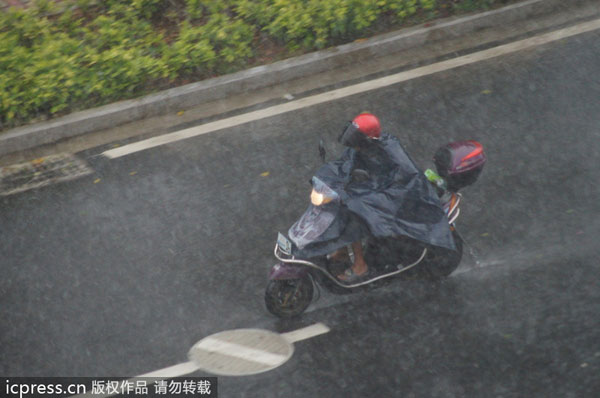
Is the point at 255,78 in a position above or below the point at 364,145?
below

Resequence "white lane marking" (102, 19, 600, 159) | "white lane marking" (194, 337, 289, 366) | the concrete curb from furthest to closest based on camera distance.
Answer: the concrete curb, "white lane marking" (102, 19, 600, 159), "white lane marking" (194, 337, 289, 366)

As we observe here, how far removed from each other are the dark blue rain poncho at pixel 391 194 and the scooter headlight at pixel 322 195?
0.13 metres

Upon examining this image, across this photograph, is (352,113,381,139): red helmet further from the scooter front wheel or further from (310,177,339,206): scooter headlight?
the scooter front wheel

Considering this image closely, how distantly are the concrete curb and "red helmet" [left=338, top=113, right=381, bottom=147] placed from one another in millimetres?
3738

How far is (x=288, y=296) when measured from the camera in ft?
19.6

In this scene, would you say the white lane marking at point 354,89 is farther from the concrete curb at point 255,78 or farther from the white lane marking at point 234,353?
the white lane marking at point 234,353

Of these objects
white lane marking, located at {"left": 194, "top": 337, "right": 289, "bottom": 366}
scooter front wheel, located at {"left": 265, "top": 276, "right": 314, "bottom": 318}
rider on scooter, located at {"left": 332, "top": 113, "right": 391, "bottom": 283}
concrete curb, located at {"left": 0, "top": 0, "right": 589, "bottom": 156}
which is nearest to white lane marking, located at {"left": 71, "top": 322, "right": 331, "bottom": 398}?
white lane marking, located at {"left": 194, "top": 337, "right": 289, "bottom": 366}

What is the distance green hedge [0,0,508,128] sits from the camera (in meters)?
9.05

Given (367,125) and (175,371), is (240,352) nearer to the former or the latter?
(175,371)

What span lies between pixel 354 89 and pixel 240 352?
4.16 metres

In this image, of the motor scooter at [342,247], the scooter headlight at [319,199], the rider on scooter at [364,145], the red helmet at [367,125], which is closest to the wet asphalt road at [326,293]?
the motor scooter at [342,247]

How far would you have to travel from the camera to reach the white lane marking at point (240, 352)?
5691 millimetres

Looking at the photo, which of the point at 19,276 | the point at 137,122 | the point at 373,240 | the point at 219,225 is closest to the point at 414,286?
the point at 373,240

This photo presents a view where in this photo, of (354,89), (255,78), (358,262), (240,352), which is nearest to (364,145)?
(358,262)
